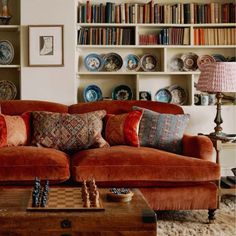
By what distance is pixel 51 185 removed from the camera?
129 inches

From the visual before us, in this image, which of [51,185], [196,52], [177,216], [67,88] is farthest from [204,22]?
[51,185]

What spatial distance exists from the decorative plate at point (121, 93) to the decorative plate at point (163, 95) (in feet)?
1.02

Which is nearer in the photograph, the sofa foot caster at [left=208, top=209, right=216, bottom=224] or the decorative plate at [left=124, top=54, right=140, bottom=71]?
the sofa foot caster at [left=208, top=209, right=216, bottom=224]

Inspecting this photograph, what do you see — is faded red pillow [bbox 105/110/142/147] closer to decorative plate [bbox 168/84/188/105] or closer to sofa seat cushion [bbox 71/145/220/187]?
sofa seat cushion [bbox 71/145/220/187]

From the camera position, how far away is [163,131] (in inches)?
150

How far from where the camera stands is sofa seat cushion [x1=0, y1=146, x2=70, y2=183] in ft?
10.6

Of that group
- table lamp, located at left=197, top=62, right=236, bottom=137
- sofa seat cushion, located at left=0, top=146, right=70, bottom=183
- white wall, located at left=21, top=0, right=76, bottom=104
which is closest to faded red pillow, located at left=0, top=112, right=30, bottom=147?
sofa seat cushion, located at left=0, top=146, right=70, bottom=183

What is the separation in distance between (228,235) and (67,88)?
2296 millimetres

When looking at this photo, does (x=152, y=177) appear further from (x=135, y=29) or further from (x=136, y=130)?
(x=135, y=29)

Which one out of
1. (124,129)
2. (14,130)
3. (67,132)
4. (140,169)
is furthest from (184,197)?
(14,130)

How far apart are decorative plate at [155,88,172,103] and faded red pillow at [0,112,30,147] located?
176 cm

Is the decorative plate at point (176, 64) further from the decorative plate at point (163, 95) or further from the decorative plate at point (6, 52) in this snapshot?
the decorative plate at point (6, 52)

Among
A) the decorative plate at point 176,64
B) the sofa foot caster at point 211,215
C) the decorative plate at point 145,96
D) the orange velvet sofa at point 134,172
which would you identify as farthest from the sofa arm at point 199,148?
the decorative plate at point 176,64

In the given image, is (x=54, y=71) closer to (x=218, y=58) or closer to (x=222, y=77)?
(x=222, y=77)
